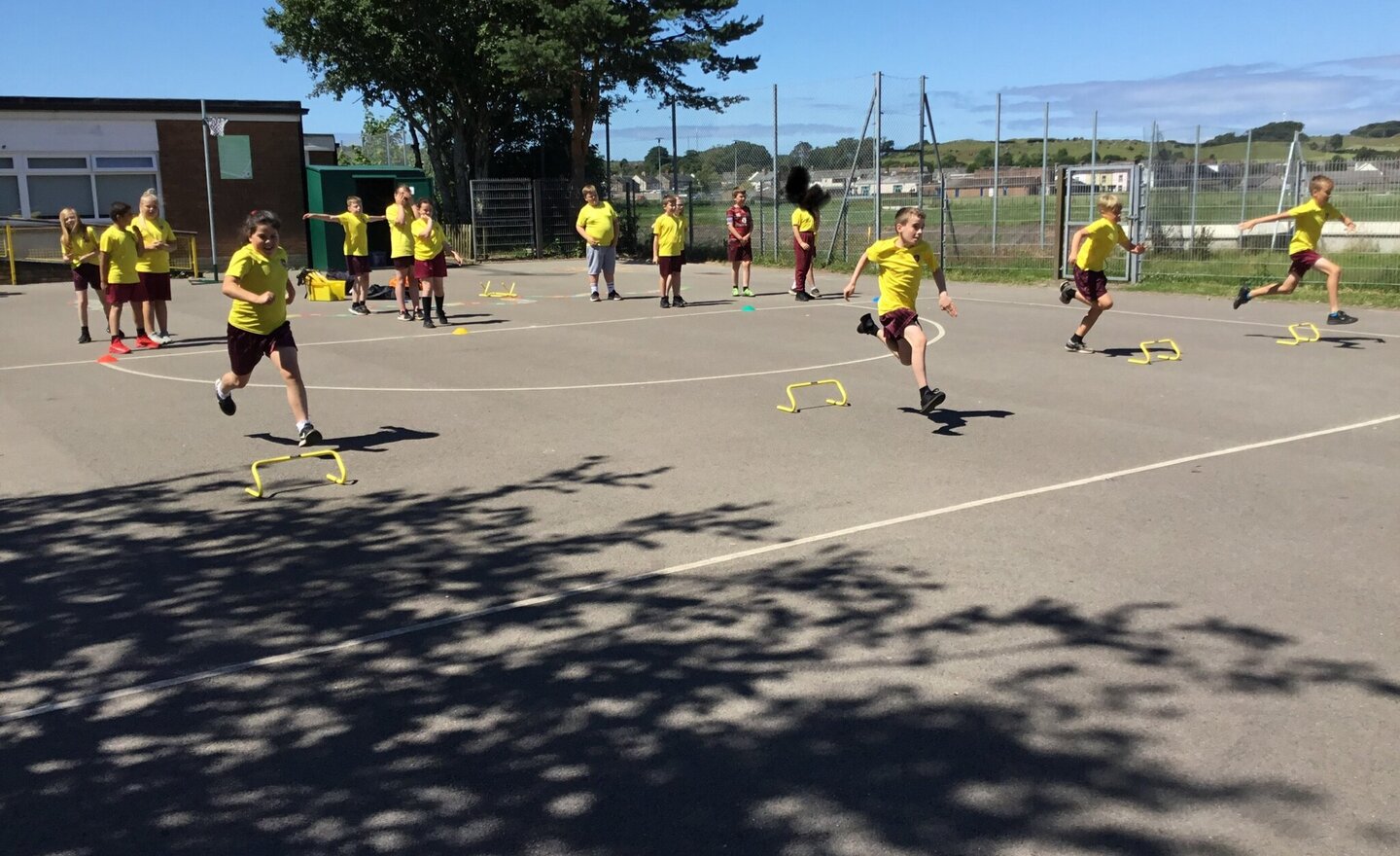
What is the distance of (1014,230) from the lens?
2636cm

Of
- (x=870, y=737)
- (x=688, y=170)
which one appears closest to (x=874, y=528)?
(x=870, y=737)

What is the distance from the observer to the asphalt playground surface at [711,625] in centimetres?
380

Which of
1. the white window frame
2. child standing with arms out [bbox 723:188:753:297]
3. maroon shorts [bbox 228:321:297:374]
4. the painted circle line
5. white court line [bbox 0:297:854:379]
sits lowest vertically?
the painted circle line

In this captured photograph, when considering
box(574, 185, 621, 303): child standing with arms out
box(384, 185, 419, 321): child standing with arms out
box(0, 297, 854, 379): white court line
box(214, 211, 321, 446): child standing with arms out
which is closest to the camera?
box(214, 211, 321, 446): child standing with arms out

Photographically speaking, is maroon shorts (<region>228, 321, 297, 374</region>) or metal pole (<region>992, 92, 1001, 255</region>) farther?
metal pole (<region>992, 92, 1001, 255</region>)

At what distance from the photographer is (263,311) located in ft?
30.3

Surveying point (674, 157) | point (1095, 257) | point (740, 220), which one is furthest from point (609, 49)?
point (1095, 257)

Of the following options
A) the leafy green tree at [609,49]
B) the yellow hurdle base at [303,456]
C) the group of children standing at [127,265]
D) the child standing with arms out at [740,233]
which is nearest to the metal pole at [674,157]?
the leafy green tree at [609,49]

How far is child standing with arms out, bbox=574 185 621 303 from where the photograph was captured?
66.8 ft

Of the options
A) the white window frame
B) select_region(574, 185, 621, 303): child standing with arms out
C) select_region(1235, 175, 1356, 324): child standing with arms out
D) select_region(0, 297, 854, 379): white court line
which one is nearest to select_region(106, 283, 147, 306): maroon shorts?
select_region(0, 297, 854, 379): white court line

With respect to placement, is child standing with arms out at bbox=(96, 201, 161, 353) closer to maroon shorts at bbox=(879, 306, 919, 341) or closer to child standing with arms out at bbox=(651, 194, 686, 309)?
child standing with arms out at bbox=(651, 194, 686, 309)

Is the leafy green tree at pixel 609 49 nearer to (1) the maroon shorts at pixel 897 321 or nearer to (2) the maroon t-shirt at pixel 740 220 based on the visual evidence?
(2) the maroon t-shirt at pixel 740 220

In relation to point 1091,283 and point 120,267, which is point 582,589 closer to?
point 1091,283

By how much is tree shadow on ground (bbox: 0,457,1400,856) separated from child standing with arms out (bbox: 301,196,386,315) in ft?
40.6
